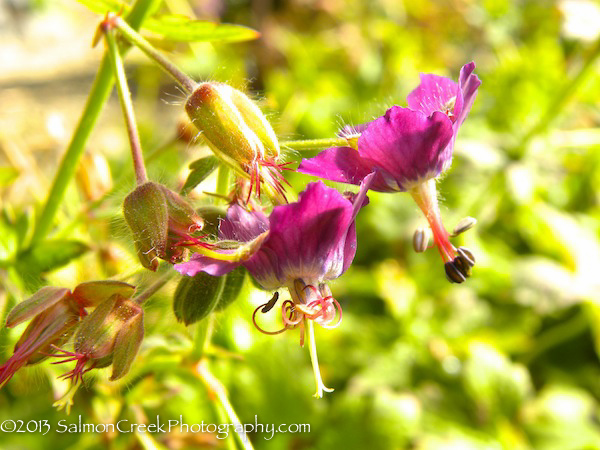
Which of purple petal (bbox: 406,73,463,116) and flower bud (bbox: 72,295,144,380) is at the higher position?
purple petal (bbox: 406,73,463,116)

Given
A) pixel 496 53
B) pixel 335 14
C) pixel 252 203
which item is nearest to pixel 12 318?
pixel 252 203

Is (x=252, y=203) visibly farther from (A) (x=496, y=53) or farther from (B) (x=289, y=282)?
(A) (x=496, y=53)

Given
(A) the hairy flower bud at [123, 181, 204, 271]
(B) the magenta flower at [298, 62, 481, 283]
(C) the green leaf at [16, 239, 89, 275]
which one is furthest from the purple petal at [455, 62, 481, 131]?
(C) the green leaf at [16, 239, 89, 275]

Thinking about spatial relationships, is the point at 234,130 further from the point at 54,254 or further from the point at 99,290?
the point at 54,254

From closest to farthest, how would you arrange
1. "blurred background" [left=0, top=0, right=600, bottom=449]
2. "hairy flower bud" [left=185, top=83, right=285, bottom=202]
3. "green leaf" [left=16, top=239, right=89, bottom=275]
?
"hairy flower bud" [left=185, top=83, right=285, bottom=202] → "green leaf" [left=16, top=239, right=89, bottom=275] → "blurred background" [left=0, top=0, right=600, bottom=449]

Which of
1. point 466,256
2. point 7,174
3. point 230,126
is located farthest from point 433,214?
point 7,174

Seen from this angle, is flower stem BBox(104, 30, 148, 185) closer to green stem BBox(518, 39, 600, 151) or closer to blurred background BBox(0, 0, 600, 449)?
blurred background BBox(0, 0, 600, 449)

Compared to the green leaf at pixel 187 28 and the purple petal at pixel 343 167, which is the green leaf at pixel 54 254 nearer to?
the green leaf at pixel 187 28
